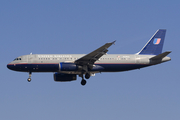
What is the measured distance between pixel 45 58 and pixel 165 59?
731 inches

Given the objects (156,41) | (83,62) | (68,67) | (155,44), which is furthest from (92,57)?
(156,41)

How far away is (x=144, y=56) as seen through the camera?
5378 centimetres

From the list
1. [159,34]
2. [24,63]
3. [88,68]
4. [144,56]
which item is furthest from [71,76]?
[159,34]

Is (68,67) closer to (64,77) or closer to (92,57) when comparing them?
(92,57)

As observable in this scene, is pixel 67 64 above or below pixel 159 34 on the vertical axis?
below

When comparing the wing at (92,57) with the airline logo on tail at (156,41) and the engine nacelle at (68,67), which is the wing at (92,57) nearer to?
the engine nacelle at (68,67)

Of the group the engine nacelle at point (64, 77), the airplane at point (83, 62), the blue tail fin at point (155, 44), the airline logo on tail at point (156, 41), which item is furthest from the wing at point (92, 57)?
the airline logo on tail at point (156, 41)

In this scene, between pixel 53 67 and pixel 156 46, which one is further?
pixel 156 46

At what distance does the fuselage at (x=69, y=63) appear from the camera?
50.9 metres

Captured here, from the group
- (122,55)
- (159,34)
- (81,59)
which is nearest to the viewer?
(81,59)

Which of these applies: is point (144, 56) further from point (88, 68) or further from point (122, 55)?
point (88, 68)

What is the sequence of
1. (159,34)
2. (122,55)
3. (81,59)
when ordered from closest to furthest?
(81,59) < (122,55) < (159,34)

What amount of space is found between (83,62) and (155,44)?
1391cm

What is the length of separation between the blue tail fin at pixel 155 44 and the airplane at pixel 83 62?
141cm
